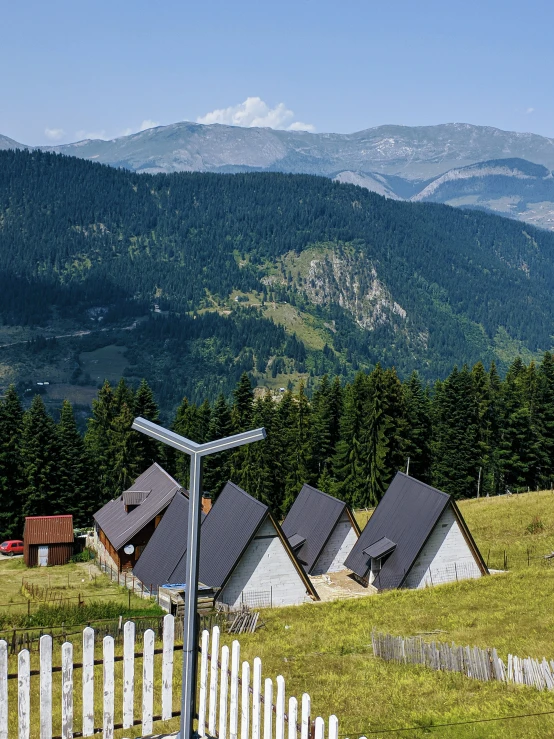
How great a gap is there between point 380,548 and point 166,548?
13359 mm

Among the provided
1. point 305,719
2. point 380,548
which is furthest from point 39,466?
point 305,719

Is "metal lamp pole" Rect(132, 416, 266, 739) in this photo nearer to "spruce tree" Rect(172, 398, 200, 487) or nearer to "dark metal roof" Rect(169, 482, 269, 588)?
"dark metal roof" Rect(169, 482, 269, 588)

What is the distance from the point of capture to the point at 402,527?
46281 millimetres

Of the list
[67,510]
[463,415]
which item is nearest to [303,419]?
[463,415]

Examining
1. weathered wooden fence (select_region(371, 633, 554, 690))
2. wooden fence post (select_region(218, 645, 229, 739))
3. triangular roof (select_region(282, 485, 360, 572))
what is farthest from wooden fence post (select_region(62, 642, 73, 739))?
triangular roof (select_region(282, 485, 360, 572))

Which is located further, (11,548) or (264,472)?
(264,472)

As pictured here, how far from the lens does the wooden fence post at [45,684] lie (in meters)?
13.5

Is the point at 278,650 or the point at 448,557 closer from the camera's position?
the point at 278,650

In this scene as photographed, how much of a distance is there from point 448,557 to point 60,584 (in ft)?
87.5

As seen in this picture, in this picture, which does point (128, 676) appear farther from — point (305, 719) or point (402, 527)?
point (402, 527)

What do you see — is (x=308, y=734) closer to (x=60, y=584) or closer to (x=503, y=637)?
(x=503, y=637)

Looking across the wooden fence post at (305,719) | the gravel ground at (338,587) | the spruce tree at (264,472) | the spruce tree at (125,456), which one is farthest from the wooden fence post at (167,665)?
the spruce tree at (125,456)

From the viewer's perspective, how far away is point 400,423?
7700 centimetres

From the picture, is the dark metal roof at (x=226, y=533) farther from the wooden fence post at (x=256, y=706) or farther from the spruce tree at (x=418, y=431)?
the spruce tree at (x=418, y=431)
